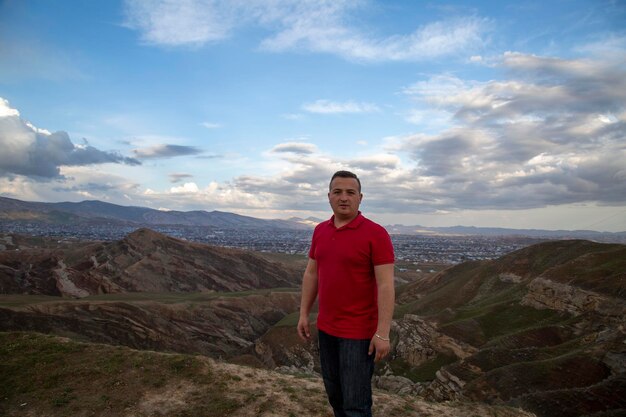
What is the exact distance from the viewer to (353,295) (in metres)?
5.35

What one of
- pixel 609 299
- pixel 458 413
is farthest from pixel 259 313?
pixel 458 413

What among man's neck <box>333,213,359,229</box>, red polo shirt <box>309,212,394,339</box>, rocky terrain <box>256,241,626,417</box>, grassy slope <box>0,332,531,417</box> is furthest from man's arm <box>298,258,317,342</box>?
rocky terrain <box>256,241,626,417</box>

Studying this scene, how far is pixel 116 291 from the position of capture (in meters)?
68.3

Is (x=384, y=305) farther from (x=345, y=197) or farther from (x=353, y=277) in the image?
(x=345, y=197)

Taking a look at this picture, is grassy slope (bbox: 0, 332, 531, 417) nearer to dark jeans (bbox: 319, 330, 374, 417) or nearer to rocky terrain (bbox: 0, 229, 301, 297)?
dark jeans (bbox: 319, 330, 374, 417)

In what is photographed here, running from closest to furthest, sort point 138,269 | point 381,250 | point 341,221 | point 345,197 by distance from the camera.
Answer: point 381,250
point 345,197
point 341,221
point 138,269

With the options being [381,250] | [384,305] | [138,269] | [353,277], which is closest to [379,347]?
[384,305]

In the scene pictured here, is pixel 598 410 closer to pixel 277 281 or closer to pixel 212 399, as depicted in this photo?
pixel 212 399

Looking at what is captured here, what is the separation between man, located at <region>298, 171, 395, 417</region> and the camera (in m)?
5.16

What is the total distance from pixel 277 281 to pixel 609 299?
73599 millimetres

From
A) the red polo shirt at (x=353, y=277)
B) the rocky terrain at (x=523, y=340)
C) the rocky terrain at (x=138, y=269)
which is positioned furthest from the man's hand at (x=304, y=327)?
the rocky terrain at (x=138, y=269)

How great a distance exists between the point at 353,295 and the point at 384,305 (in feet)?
1.54

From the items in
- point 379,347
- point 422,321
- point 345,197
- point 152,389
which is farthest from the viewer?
point 422,321

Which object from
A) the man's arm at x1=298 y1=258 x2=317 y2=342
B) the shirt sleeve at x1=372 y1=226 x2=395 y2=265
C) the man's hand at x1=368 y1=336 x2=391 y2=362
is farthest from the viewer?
the man's arm at x1=298 y1=258 x2=317 y2=342
